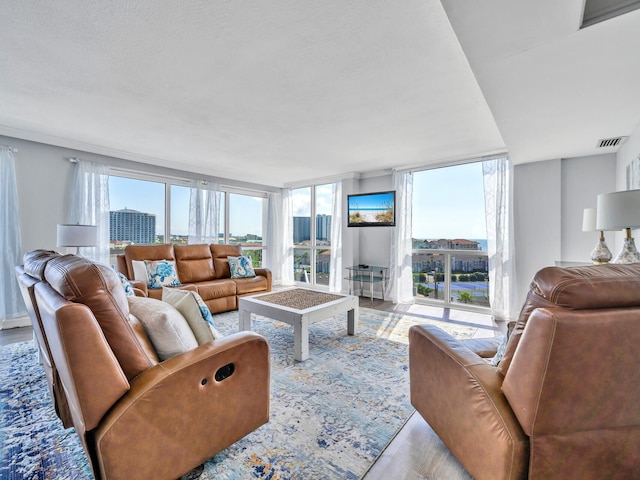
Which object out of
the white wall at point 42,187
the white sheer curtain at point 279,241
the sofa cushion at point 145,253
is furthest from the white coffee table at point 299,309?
the white sheer curtain at point 279,241

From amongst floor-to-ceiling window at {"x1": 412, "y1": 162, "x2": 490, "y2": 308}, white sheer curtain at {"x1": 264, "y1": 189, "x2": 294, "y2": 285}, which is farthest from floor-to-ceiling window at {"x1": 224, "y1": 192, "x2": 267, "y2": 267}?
floor-to-ceiling window at {"x1": 412, "y1": 162, "x2": 490, "y2": 308}

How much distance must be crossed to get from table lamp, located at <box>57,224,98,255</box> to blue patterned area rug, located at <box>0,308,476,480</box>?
106 centimetres

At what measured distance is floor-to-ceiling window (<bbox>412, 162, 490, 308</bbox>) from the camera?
4230 millimetres

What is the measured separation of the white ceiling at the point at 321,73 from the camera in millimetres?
1496

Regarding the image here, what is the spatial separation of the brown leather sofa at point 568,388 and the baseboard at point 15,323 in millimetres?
4783

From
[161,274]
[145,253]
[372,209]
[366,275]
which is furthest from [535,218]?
[145,253]

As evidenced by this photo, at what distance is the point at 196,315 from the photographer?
5.05 ft

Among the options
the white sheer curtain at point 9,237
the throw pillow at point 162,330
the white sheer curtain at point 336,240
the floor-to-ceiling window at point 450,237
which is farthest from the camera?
the white sheer curtain at point 336,240

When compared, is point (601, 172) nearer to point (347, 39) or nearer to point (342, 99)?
point (342, 99)

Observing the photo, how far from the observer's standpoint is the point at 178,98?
8.25 feet

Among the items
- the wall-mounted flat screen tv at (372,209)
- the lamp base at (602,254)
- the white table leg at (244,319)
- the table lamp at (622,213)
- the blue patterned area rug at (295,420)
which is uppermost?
the wall-mounted flat screen tv at (372,209)

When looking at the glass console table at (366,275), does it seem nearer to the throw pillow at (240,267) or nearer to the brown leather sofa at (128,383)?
the throw pillow at (240,267)

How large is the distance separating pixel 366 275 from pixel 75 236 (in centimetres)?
402

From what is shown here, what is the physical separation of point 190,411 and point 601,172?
4.65 meters
